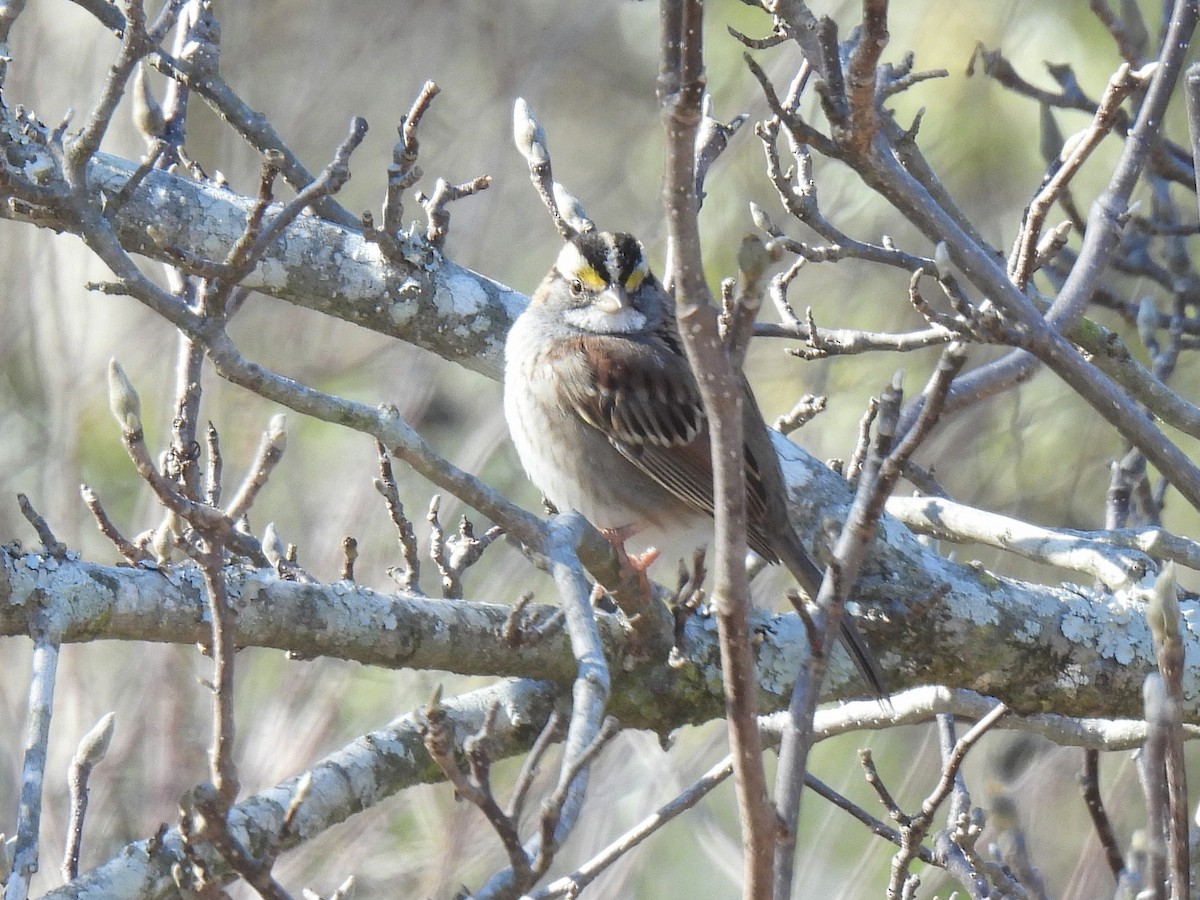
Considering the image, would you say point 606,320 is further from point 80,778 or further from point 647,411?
point 80,778

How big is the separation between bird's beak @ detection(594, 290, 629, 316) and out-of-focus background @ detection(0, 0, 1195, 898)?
0.94 m

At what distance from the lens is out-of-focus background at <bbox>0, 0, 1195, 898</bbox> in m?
4.44

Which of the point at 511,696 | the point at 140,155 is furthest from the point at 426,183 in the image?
the point at 511,696

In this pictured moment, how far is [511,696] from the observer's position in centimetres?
288

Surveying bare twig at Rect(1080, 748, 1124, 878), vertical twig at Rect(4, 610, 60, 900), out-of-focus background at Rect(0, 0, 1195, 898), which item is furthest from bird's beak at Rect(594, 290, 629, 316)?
vertical twig at Rect(4, 610, 60, 900)

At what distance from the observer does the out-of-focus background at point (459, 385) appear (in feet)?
14.6

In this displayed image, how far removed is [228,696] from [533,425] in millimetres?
2519

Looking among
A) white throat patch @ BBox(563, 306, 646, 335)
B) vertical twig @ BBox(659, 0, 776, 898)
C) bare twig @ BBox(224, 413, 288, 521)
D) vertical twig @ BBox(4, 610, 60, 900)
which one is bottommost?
vertical twig @ BBox(4, 610, 60, 900)

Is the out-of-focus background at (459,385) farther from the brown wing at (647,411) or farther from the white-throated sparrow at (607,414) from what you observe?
the brown wing at (647,411)

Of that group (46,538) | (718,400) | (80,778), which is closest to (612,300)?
(46,538)

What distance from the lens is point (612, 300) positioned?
405 centimetres

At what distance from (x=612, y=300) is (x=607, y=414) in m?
0.37

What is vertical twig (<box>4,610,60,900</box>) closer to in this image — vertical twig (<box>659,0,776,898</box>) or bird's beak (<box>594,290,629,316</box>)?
vertical twig (<box>659,0,776,898</box>)

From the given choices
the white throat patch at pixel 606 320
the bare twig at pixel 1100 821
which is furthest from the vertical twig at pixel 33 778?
the white throat patch at pixel 606 320
